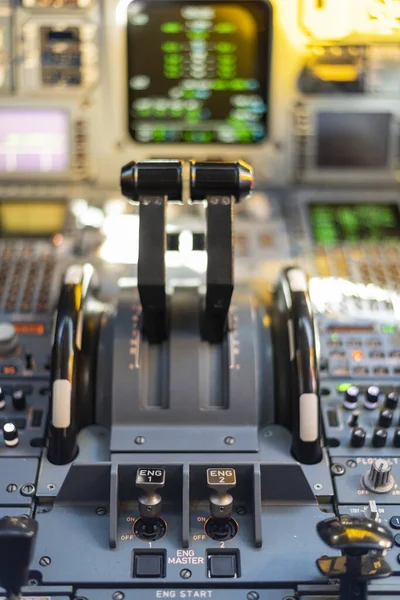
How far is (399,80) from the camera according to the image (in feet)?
13.0

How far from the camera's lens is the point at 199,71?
3.92 m

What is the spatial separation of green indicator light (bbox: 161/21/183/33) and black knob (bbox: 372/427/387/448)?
207cm

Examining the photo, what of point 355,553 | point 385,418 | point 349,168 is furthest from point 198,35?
point 355,553

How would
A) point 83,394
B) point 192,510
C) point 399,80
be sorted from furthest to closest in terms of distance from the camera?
point 399,80 < point 83,394 < point 192,510

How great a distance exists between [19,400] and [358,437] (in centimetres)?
117

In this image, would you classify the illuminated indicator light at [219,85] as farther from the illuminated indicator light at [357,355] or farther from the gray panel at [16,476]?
the gray panel at [16,476]

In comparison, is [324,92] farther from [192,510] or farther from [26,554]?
[26,554]

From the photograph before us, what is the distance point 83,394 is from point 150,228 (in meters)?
0.62

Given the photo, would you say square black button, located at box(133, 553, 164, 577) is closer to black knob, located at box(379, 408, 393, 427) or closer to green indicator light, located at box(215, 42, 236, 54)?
black knob, located at box(379, 408, 393, 427)

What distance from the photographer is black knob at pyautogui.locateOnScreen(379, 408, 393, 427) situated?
2.91m

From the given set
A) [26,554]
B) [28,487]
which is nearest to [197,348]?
[28,487]

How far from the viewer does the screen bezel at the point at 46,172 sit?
400 centimetres

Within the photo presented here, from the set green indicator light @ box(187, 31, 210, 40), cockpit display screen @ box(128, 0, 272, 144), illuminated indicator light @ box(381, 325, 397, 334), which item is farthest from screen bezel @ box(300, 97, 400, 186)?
illuminated indicator light @ box(381, 325, 397, 334)

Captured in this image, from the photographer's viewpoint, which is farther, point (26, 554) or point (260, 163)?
point (260, 163)
